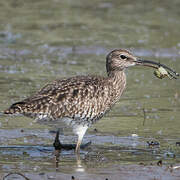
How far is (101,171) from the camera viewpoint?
8891 mm

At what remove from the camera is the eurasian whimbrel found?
9500 millimetres

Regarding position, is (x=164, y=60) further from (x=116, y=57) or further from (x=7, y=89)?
(x=116, y=57)

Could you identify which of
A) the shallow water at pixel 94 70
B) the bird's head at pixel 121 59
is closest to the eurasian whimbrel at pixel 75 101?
the bird's head at pixel 121 59

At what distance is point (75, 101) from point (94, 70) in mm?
5569

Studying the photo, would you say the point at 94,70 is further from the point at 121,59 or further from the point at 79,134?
the point at 79,134

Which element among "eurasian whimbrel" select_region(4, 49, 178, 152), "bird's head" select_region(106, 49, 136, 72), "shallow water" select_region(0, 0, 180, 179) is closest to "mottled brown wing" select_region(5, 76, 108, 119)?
"eurasian whimbrel" select_region(4, 49, 178, 152)

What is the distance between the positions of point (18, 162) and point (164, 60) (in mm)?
7985

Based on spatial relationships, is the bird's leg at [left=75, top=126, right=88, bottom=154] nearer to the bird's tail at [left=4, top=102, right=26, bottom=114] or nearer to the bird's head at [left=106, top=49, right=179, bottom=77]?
the bird's tail at [left=4, top=102, right=26, bottom=114]

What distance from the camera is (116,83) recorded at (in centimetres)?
1074

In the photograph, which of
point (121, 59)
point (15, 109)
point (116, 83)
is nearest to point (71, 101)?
point (15, 109)

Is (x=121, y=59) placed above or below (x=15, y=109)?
above

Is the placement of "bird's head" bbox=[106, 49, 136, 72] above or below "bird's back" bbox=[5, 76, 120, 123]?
above

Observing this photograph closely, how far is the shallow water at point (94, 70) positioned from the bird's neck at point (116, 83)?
696 mm

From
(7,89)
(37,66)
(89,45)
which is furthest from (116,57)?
(89,45)
